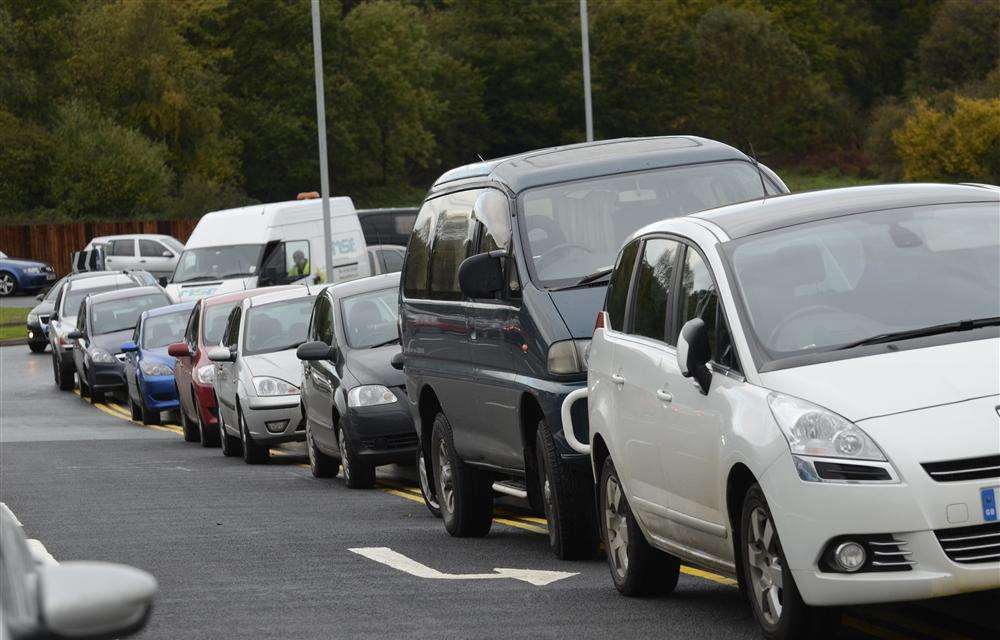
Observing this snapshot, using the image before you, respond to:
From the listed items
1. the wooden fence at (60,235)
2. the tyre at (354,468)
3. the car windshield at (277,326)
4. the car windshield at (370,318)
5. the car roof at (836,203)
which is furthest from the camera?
the wooden fence at (60,235)

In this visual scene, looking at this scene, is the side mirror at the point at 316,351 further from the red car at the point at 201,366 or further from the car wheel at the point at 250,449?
the red car at the point at 201,366

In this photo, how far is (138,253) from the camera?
6075 centimetres

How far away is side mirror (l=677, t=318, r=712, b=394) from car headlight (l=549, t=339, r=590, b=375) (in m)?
2.50

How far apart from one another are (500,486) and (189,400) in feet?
40.8

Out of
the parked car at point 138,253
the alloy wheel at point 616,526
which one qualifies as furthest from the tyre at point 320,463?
the parked car at point 138,253

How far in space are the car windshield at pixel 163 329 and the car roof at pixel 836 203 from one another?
67.7 feet

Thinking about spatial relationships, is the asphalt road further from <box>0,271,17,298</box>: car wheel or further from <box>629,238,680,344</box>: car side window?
<box>0,271,17,298</box>: car wheel

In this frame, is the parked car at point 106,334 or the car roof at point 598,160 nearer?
the car roof at point 598,160

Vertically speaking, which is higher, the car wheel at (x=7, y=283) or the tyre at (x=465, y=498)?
the tyre at (x=465, y=498)

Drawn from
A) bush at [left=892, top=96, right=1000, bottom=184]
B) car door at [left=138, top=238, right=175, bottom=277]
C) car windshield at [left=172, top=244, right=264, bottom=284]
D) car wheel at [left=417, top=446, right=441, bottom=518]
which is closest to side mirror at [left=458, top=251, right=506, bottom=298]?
car wheel at [left=417, top=446, right=441, bottom=518]

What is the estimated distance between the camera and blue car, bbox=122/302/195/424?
27.6 m

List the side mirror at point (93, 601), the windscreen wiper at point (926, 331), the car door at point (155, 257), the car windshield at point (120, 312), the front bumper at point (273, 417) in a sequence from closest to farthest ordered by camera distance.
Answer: the side mirror at point (93, 601) → the windscreen wiper at point (926, 331) → the front bumper at point (273, 417) → the car windshield at point (120, 312) → the car door at point (155, 257)

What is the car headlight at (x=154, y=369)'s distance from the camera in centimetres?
2762

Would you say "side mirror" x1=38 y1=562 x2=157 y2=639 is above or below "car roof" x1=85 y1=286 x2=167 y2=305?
above
